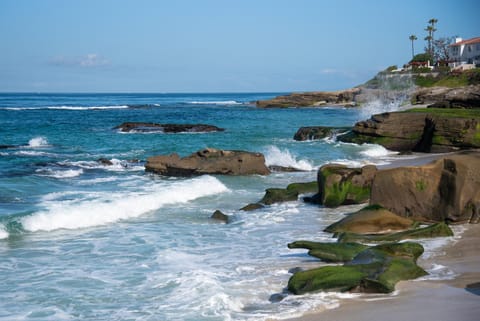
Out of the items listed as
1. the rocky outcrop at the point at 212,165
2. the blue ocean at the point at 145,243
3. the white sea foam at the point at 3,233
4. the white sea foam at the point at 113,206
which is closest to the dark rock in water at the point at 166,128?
the blue ocean at the point at 145,243

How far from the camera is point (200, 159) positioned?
71.4 feet

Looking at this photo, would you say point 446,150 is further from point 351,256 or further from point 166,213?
point 351,256

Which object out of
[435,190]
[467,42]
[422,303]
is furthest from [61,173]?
[467,42]

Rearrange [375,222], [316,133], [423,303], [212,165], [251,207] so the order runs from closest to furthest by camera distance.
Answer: [423,303] → [375,222] → [251,207] → [212,165] → [316,133]

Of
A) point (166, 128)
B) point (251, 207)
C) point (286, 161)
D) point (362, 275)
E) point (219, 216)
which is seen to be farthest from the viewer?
point (166, 128)

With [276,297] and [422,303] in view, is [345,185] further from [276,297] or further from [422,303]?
[422,303]

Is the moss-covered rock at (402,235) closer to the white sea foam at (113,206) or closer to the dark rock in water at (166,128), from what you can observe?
the white sea foam at (113,206)

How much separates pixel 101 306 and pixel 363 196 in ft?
26.9

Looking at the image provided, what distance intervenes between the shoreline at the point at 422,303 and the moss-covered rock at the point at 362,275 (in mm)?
134

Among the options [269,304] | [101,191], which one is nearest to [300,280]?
[269,304]

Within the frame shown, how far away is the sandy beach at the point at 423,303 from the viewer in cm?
706

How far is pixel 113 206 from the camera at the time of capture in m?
15.4

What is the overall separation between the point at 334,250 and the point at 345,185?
5.45m

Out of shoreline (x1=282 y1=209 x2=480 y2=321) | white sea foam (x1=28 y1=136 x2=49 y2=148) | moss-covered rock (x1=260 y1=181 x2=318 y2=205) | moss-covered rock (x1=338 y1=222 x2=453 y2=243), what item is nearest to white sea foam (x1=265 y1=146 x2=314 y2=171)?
moss-covered rock (x1=260 y1=181 x2=318 y2=205)
